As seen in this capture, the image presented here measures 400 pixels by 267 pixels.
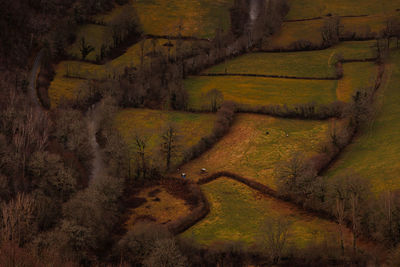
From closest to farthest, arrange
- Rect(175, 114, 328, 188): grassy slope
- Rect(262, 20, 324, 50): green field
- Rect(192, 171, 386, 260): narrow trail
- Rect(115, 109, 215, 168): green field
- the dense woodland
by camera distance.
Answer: the dense woodland
Rect(192, 171, 386, 260): narrow trail
Rect(175, 114, 328, 188): grassy slope
Rect(115, 109, 215, 168): green field
Rect(262, 20, 324, 50): green field

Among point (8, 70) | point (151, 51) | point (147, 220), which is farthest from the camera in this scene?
point (151, 51)

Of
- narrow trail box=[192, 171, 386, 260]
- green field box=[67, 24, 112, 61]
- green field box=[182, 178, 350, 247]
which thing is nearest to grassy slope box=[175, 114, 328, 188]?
narrow trail box=[192, 171, 386, 260]

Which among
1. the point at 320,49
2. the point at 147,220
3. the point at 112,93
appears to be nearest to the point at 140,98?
the point at 112,93

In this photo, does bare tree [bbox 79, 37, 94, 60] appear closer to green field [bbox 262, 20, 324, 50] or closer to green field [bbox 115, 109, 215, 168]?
green field [bbox 115, 109, 215, 168]

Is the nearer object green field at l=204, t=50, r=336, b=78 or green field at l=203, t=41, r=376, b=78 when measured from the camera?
green field at l=204, t=50, r=336, b=78

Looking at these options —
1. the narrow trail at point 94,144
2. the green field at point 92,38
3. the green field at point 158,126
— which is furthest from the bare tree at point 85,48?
the green field at point 158,126

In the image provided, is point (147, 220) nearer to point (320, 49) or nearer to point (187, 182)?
point (187, 182)

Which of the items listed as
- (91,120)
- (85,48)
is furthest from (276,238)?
(85,48)
